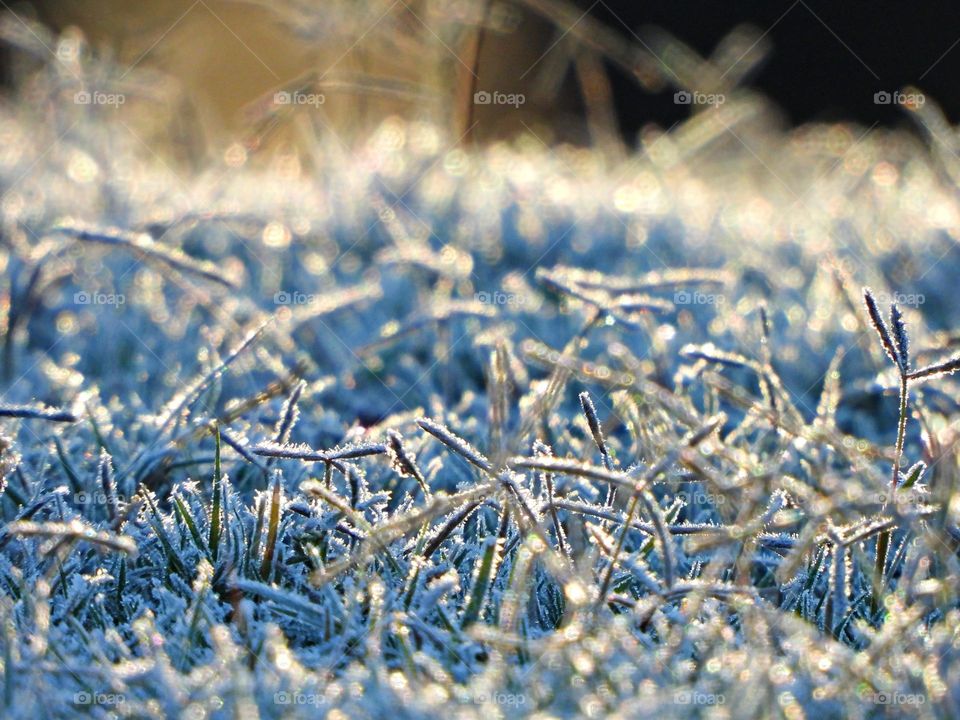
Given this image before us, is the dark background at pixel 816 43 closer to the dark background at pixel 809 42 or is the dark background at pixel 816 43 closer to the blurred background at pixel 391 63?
the dark background at pixel 809 42

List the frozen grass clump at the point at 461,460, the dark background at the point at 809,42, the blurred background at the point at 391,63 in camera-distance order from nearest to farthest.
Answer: the frozen grass clump at the point at 461,460
the blurred background at the point at 391,63
the dark background at the point at 809,42

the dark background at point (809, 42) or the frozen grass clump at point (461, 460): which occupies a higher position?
the dark background at point (809, 42)

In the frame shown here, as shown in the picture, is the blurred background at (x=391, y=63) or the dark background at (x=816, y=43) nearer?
the blurred background at (x=391, y=63)

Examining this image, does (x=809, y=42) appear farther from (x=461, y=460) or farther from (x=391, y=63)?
(x=461, y=460)

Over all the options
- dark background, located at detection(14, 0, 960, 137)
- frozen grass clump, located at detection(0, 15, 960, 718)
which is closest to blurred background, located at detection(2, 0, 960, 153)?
frozen grass clump, located at detection(0, 15, 960, 718)

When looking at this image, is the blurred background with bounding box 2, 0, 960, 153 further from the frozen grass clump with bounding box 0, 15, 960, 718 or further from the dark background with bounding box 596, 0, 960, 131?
the dark background with bounding box 596, 0, 960, 131

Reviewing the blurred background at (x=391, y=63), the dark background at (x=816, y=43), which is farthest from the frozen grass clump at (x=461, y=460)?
the dark background at (x=816, y=43)

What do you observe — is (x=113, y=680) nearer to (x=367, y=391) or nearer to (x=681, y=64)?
(x=367, y=391)

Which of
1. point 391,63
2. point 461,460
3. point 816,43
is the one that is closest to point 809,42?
point 816,43

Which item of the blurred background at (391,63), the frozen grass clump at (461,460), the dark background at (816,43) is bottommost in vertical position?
the frozen grass clump at (461,460)
